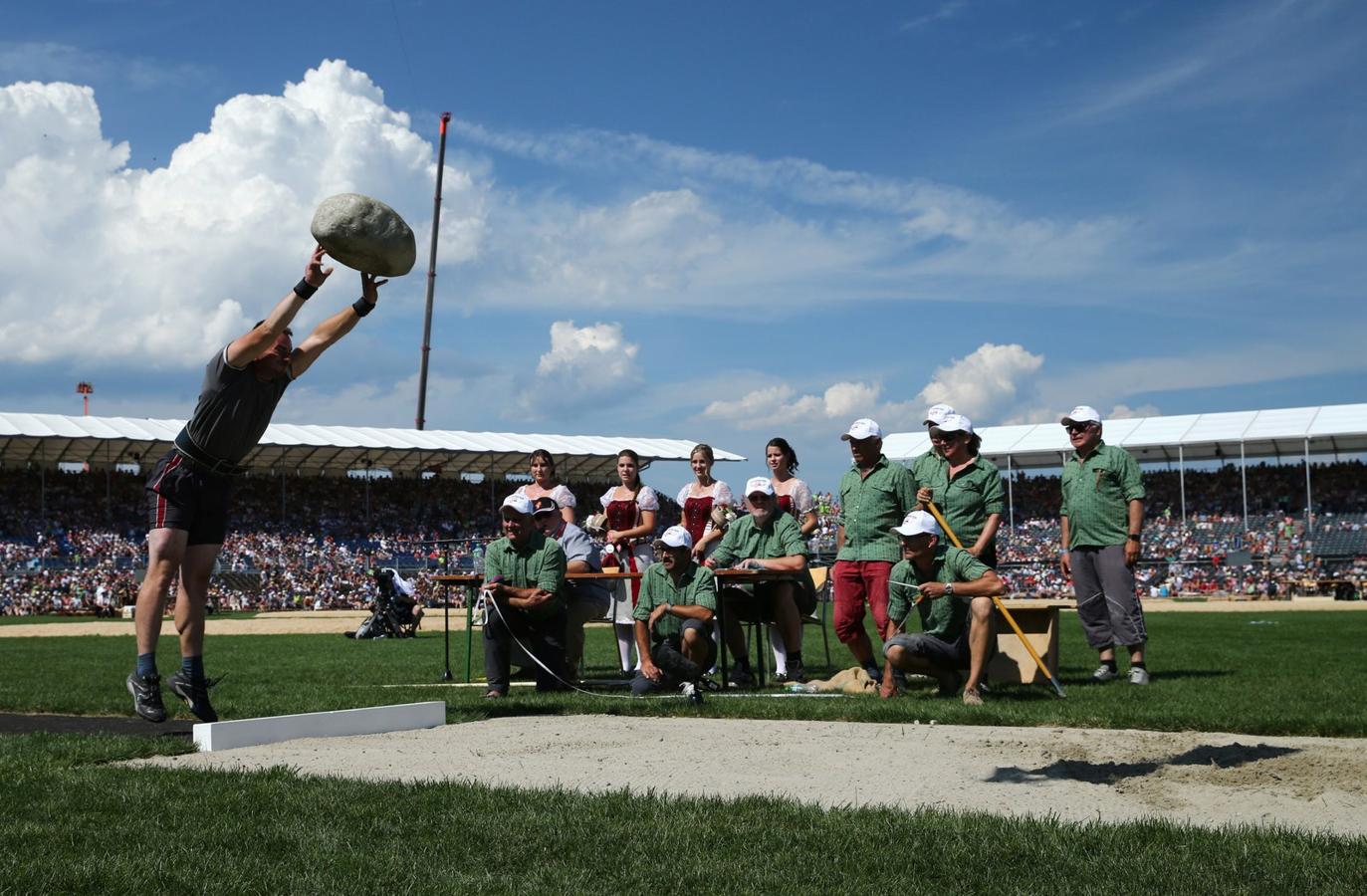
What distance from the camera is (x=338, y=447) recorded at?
157ft

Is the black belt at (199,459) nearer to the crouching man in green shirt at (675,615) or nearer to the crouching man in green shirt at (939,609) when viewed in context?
the crouching man in green shirt at (675,615)

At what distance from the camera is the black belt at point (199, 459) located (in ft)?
23.4

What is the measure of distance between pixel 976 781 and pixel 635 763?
5.16 ft

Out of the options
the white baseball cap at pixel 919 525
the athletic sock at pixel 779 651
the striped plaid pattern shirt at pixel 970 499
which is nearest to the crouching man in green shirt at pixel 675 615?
the athletic sock at pixel 779 651

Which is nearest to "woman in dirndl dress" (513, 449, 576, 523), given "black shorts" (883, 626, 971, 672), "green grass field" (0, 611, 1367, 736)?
"green grass field" (0, 611, 1367, 736)

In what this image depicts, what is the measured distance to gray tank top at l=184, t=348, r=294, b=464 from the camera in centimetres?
707

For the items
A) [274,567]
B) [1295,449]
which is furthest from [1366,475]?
[274,567]

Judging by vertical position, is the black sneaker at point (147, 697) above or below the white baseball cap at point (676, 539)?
below

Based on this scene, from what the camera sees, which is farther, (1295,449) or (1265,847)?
(1295,449)

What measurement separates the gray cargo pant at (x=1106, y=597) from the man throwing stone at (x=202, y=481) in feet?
22.4

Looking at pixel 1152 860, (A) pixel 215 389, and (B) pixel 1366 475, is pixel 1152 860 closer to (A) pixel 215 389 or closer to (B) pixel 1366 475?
(A) pixel 215 389

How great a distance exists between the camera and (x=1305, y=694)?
911cm

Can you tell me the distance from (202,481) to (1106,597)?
23.8ft

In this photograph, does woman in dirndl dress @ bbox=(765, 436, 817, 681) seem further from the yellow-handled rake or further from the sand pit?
the sand pit
